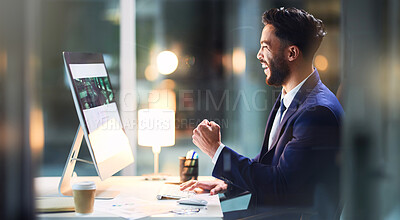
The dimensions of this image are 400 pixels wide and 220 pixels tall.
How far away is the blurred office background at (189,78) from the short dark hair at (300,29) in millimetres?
49

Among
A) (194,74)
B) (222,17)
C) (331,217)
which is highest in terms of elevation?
(222,17)

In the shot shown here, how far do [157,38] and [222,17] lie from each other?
1.61ft

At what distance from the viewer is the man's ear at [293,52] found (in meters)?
2.27

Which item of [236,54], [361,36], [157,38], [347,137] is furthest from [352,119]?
[157,38]

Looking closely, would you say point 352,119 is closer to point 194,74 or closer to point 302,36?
point 302,36

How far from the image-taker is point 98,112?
2078mm

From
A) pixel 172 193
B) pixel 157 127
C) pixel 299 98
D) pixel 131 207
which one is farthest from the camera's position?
pixel 157 127

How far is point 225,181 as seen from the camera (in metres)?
2.25

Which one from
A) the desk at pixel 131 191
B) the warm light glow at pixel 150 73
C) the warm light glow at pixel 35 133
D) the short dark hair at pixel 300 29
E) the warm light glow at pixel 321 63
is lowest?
the desk at pixel 131 191

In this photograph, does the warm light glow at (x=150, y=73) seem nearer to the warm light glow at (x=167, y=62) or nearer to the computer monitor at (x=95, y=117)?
the warm light glow at (x=167, y=62)

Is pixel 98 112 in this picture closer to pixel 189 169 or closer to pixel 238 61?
pixel 189 169

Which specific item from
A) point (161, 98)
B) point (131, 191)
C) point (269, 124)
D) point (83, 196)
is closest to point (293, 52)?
point (269, 124)

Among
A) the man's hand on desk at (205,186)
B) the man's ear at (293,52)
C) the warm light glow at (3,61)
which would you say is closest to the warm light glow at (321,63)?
the man's ear at (293,52)

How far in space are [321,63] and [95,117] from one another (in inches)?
48.4
